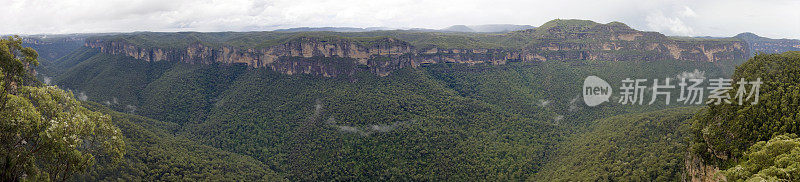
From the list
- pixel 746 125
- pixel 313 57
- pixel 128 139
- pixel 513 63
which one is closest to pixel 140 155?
pixel 128 139

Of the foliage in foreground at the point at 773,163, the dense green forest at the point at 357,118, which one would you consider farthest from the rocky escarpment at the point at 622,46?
the foliage in foreground at the point at 773,163

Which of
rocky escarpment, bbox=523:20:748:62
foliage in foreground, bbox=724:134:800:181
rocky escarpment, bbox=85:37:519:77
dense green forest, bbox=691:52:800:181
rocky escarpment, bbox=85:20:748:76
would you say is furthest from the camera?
rocky escarpment, bbox=523:20:748:62

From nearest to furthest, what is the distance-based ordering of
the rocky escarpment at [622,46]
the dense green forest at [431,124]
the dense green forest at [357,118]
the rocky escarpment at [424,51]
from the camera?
the dense green forest at [431,124] → the dense green forest at [357,118] → the rocky escarpment at [424,51] → the rocky escarpment at [622,46]

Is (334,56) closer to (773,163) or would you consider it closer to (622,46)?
(773,163)

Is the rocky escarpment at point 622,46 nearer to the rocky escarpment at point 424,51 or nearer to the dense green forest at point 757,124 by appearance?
the rocky escarpment at point 424,51

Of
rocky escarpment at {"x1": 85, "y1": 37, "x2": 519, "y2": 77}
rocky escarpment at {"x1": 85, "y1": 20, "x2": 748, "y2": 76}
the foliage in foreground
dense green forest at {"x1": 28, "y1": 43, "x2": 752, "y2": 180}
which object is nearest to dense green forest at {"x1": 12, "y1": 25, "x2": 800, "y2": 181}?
the foliage in foreground

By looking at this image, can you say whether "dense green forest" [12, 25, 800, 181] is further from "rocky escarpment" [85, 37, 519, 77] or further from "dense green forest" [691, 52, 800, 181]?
"rocky escarpment" [85, 37, 519, 77]

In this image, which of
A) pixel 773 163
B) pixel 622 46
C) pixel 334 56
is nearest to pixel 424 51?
pixel 334 56

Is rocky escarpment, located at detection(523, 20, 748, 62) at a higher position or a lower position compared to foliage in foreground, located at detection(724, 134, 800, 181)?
higher
